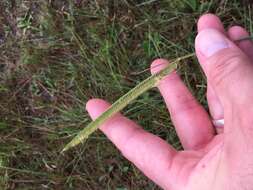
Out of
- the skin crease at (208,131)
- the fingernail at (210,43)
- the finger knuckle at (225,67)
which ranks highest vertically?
the fingernail at (210,43)

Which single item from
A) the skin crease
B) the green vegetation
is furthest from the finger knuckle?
the green vegetation

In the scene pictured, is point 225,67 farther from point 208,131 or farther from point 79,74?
point 79,74

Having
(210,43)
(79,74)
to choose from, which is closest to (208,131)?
(210,43)

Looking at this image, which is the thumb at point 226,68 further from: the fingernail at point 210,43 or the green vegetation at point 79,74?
the green vegetation at point 79,74

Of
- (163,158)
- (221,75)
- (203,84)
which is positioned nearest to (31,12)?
(203,84)

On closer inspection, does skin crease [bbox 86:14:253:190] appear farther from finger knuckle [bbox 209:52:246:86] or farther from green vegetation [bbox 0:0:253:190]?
green vegetation [bbox 0:0:253:190]

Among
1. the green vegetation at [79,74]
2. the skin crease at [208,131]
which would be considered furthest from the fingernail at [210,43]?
the green vegetation at [79,74]

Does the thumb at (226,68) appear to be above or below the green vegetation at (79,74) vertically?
above

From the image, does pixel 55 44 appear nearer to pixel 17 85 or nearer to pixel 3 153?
pixel 17 85
